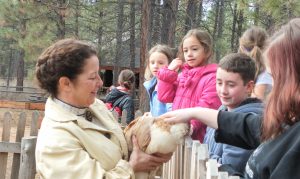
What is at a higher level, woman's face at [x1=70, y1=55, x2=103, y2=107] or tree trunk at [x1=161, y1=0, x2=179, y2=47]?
tree trunk at [x1=161, y1=0, x2=179, y2=47]

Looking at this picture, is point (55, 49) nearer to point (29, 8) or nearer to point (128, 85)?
point (128, 85)

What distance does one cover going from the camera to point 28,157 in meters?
3.61

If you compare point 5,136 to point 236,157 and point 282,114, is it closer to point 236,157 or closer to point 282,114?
point 236,157

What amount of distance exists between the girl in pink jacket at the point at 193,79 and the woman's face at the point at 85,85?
3.10 feet

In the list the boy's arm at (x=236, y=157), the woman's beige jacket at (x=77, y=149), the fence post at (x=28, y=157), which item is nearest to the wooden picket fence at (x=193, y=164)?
the boy's arm at (x=236, y=157)

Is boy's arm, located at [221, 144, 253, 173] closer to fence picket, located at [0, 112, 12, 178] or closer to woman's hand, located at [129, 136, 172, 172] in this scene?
woman's hand, located at [129, 136, 172, 172]

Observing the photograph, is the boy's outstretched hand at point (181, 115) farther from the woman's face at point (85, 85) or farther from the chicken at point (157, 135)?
the woman's face at point (85, 85)

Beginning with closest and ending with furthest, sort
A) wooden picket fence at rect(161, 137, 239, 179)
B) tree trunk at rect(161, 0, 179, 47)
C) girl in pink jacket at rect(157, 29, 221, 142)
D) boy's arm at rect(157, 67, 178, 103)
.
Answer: wooden picket fence at rect(161, 137, 239, 179) < girl in pink jacket at rect(157, 29, 221, 142) < boy's arm at rect(157, 67, 178, 103) < tree trunk at rect(161, 0, 179, 47)

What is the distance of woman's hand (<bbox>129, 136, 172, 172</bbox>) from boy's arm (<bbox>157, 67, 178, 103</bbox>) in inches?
57.5

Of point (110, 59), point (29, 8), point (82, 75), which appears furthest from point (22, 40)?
point (82, 75)

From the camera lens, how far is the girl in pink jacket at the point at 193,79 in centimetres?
314

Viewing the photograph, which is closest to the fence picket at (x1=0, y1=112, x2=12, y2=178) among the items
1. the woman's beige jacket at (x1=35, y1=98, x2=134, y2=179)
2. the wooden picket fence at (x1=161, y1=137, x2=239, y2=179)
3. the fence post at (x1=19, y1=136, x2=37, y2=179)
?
the fence post at (x1=19, y1=136, x2=37, y2=179)

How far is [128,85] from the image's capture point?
25.4 ft

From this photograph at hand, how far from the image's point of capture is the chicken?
207cm
